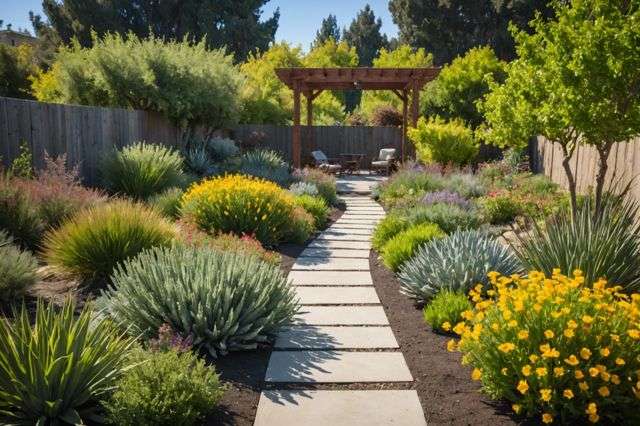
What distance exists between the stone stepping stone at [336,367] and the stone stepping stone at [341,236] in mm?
4504

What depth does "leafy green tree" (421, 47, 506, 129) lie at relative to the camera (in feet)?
67.1

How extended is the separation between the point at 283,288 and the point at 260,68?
77.6 feet

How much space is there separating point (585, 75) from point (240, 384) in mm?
4162

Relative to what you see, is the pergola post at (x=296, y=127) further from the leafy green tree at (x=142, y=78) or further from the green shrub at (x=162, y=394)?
the green shrub at (x=162, y=394)

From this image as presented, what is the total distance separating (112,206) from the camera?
6.08 meters

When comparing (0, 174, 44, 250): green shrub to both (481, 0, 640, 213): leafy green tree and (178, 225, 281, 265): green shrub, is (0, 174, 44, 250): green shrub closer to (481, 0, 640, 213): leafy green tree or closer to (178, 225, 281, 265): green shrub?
(178, 225, 281, 265): green shrub

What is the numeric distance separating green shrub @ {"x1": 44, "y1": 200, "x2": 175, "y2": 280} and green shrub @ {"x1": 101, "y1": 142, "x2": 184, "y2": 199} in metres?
4.13

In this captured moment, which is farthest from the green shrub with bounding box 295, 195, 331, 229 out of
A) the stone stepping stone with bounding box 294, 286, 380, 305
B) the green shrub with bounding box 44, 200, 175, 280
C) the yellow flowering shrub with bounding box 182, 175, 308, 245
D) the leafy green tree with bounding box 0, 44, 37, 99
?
the leafy green tree with bounding box 0, 44, 37, 99

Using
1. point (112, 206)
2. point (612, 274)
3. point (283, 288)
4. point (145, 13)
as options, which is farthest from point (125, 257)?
point (145, 13)

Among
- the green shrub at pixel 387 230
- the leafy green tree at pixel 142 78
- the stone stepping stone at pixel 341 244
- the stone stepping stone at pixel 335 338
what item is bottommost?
the stone stepping stone at pixel 335 338

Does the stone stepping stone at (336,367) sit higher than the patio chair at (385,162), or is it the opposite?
the patio chair at (385,162)

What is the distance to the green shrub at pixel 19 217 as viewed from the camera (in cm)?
638

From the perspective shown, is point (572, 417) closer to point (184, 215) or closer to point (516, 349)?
point (516, 349)

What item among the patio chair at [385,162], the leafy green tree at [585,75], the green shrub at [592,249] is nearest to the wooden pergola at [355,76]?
the patio chair at [385,162]
